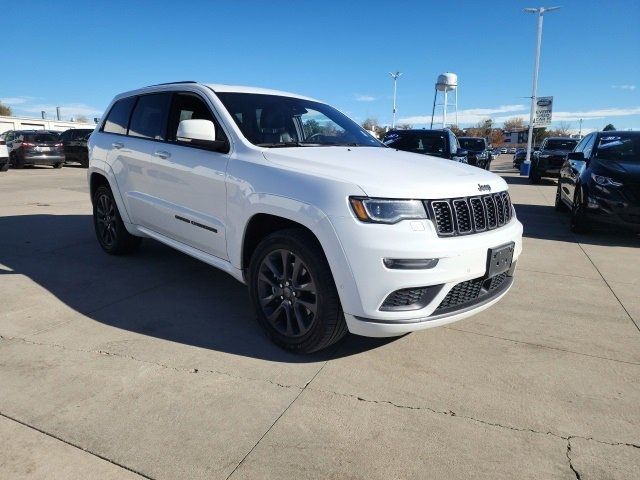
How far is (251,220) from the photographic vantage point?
10.7 ft

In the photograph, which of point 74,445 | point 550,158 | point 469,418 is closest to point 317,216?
point 469,418

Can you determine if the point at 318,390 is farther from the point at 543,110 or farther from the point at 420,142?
the point at 543,110

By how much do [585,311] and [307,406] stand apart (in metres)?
2.79

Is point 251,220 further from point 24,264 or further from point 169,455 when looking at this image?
point 24,264

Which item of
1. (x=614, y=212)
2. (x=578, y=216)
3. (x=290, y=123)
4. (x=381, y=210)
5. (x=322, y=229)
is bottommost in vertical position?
(x=578, y=216)

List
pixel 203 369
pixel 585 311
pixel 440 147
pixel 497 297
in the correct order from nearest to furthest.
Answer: pixel 203 369, pixel 497 297, pixel 585 311, pixel 440 147

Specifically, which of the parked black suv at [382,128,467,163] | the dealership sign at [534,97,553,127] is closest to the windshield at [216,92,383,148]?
the parked black suv at [382,128,467,163]

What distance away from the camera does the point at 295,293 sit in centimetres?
306

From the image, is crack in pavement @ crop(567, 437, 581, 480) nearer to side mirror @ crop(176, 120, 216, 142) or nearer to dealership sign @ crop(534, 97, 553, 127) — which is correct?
side mirror @ crop(176, 120, 216, 142)

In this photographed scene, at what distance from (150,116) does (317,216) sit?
2597mm

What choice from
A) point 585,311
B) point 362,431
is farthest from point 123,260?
point 585,311

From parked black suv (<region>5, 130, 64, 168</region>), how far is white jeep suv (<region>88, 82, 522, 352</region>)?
16889 mm

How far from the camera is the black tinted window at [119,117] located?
497cm

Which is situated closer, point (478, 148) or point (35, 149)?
point (35, 149)
